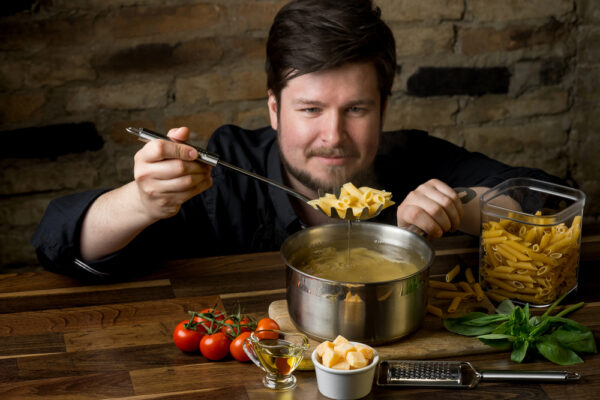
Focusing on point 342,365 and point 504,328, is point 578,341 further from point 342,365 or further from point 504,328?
point 342,365

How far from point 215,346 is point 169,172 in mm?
417

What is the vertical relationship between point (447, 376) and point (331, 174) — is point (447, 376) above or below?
below

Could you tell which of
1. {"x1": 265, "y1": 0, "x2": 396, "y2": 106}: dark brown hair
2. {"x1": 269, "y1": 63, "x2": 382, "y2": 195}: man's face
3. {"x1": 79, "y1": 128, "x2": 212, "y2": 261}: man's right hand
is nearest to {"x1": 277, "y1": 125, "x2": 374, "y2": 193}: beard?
{"x1": 269, "y1": 63, "x2": 382, "y2": 195}: man's face

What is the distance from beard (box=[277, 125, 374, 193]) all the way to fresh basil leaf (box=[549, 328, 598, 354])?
772 mm

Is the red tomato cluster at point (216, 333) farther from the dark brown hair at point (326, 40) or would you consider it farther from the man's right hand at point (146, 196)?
the dark brown hair at point (326, 40)

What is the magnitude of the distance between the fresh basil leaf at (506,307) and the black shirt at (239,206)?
0.67 m

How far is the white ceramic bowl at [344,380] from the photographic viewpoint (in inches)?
48.2

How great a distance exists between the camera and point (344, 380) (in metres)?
1.23

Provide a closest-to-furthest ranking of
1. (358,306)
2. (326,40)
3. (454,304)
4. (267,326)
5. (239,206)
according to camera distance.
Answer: (358,306) < (267,326) < (454,304) < (326,40) < (239,206)

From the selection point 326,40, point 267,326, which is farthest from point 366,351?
point 326,40

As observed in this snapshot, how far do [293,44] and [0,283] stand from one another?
100 centimetres

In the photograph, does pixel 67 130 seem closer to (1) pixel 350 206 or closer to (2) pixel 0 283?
(2) pixel 0 283

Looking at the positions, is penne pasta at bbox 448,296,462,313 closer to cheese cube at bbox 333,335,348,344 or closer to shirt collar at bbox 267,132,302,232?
cheese cube at bbox 333,335,348,344

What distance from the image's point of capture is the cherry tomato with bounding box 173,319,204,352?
4.61ft
